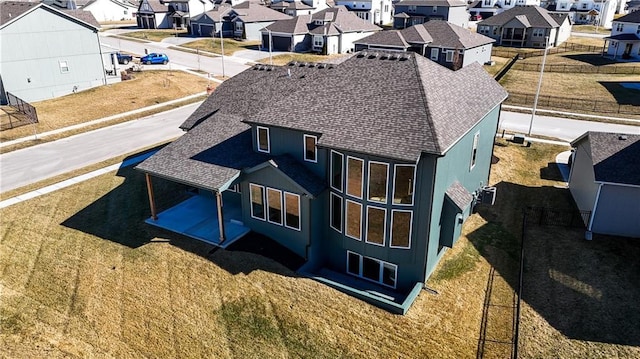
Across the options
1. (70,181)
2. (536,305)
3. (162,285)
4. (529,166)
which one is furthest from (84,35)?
(536,305)

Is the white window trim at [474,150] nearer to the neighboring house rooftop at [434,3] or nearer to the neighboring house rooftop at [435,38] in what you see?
the neighboring house rooftop at [435,38]

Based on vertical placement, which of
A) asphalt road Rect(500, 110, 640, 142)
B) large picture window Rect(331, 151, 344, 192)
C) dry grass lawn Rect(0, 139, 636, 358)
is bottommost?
dry grass lawn Rect(0, 139, 636, 358)

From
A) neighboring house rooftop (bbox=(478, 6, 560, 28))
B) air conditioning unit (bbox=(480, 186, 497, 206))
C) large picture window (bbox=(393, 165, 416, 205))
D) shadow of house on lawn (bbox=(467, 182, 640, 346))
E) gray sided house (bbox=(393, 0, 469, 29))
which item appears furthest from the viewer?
gray sided house (bbox=(393, 0, 469, 29))

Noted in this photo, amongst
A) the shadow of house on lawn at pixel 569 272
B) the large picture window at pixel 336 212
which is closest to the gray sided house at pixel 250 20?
the shadow of house on lawn at pixel 569 272

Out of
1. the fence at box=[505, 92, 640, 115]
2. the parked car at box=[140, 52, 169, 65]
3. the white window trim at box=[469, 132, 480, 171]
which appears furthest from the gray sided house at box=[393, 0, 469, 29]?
the white window trim at box=[469, 132, 480, 171]

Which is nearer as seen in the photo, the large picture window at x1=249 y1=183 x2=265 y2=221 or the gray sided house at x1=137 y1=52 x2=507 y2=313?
the gray sided house at x1=137 y1=52 x2=507 y2=313

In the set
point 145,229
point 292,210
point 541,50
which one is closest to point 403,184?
point 292,210

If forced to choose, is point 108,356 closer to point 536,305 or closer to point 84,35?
point 536,305

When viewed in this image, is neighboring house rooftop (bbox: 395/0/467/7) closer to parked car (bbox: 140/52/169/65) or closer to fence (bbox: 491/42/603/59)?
fence (bbox: 491/42/603/59)
